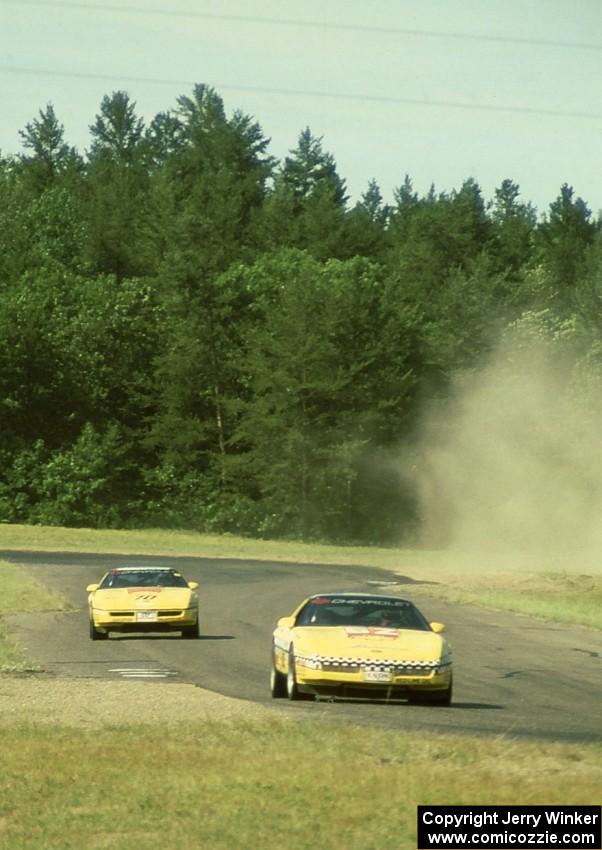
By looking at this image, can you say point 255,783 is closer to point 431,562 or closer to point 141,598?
point 141,598

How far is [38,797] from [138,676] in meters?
10.0

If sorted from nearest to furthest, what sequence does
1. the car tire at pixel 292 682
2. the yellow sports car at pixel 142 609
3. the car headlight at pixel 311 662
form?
the car headlight at pixel 311 662 < the car tire at pixel 292 682 < the yellow sports car at pixel 142 609

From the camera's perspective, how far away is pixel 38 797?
12242 mm

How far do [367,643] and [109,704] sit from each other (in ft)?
10.2

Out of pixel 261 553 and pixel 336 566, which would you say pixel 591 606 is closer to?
pixel 336 566

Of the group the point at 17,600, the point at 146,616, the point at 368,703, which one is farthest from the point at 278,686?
the point at 17,600

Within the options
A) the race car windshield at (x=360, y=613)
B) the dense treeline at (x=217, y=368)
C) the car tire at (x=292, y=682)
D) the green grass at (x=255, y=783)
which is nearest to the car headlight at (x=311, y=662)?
the car tire at (x=292, y=682)

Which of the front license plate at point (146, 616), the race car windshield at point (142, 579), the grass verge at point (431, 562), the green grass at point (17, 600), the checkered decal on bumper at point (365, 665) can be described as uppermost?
the checkered decal on bumper at point (365, 665)

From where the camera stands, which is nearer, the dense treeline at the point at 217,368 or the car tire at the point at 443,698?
the car tire at the point at 443,698

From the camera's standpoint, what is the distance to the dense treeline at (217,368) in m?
87.9

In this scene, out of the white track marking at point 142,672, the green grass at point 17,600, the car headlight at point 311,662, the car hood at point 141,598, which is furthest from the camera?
the car hood at point 141,598

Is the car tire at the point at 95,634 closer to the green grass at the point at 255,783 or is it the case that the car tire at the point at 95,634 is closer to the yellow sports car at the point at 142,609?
the yellow sports car at the point at 142,609

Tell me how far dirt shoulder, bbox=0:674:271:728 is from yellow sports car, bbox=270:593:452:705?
0.78 m

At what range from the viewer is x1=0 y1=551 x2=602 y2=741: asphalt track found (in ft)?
59.6
